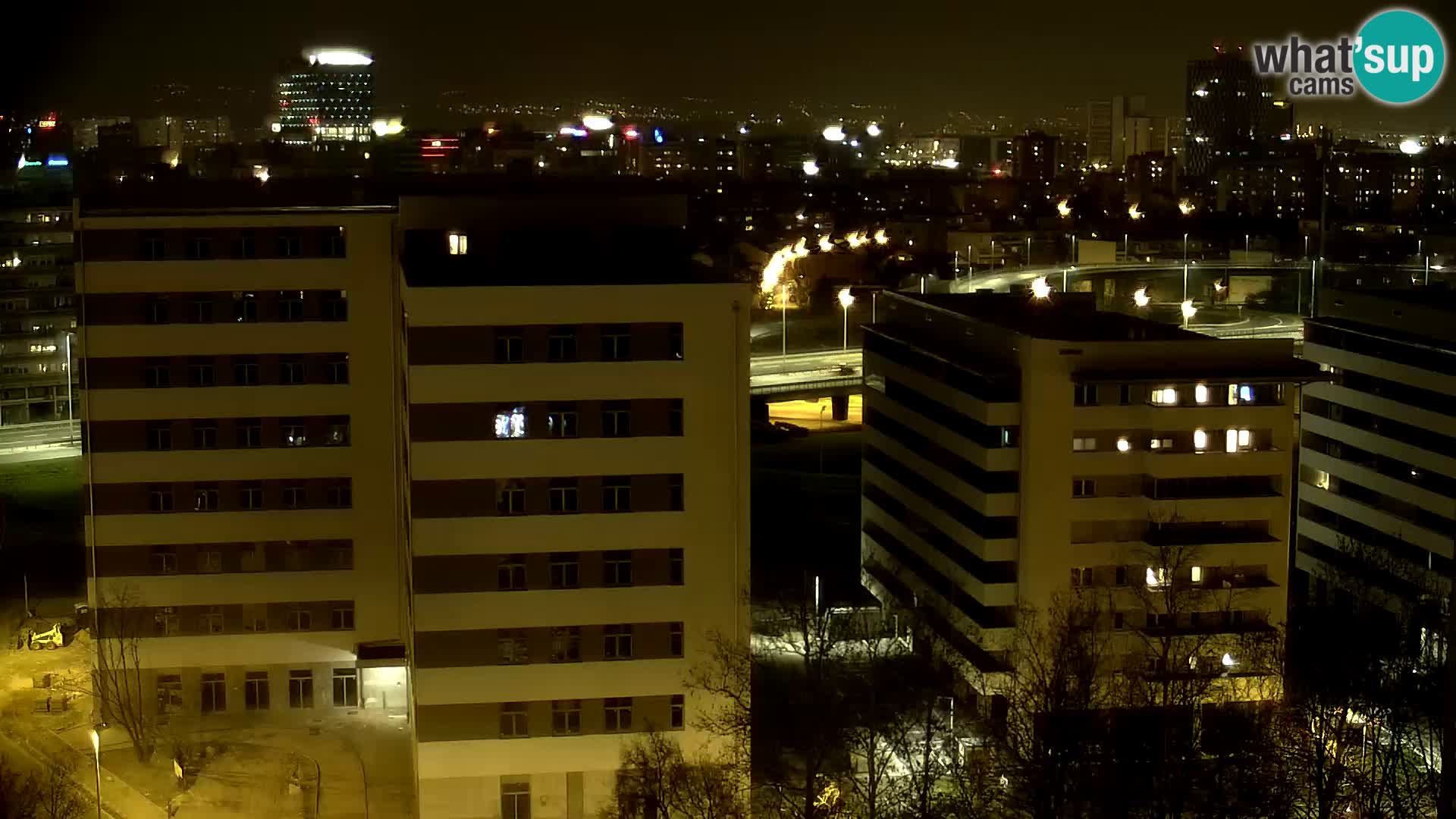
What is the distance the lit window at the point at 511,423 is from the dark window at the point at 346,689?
276 centimetres

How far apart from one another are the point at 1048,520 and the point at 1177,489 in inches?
31.0

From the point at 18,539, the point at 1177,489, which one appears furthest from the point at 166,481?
the point at 18,539

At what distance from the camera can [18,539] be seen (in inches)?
672

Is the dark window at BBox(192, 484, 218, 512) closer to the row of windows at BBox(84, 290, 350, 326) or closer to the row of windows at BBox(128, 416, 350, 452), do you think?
the row of windows at BBox(128, 416, 350, 452)

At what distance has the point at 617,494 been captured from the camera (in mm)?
9094

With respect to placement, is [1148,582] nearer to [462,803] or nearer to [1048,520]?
[1048,520]

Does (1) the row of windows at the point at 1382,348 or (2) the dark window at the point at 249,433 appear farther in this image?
(1) the row of windows at the point at 1382,348

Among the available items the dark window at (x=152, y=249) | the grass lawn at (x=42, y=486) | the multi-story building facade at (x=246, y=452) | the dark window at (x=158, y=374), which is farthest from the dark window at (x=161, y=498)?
the grass lawn at (x=42, y=486)

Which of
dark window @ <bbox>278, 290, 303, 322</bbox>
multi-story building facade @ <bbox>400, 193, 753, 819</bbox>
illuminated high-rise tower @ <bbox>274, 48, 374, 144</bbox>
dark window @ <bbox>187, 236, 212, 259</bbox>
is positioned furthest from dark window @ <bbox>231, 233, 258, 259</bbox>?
illuminated high-rise tower @ <bbox>274, 48, 374, 144</bbox>

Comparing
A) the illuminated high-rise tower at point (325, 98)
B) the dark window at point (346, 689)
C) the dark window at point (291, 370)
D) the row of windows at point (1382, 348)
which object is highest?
the illuminated high-rise tower at point (325, 98)

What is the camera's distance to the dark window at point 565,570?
29.9 feet

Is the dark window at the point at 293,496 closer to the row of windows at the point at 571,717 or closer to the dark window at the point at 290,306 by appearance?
the dark window at the point at 290,306

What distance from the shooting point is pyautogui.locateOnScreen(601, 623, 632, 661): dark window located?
9.17 metres

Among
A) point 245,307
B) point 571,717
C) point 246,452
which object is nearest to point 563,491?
point 571,717
